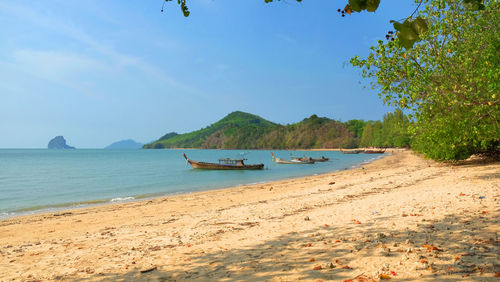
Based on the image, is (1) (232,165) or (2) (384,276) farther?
(1) (232,165)

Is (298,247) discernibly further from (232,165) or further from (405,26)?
(232,165)

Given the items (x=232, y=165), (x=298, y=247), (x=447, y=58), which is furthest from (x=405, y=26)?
(x=232, y=165)

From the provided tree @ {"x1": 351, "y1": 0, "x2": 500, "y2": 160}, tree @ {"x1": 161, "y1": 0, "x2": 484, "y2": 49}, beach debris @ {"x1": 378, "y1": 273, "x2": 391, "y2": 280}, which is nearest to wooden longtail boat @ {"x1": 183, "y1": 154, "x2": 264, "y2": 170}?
tree @ {"x1": 351, "y1": 0, "x2": 500, "y2": 160}

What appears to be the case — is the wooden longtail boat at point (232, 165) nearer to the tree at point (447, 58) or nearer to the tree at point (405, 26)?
the tree at point (447, 58)

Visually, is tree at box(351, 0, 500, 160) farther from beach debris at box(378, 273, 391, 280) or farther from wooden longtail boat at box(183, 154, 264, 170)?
wooden longtail boat at box(183, 154, 264, 170)

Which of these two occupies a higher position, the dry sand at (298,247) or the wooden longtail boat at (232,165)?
the dry sand at (298,247)

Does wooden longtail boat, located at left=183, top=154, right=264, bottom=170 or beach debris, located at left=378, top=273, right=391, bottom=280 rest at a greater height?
beach debris, located at left=378, top=273, right=391, bottom=280

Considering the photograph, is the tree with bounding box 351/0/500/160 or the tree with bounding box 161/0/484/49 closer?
the tree with bounding box 161/0/484/49

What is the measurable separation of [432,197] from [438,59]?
4540 millimetres

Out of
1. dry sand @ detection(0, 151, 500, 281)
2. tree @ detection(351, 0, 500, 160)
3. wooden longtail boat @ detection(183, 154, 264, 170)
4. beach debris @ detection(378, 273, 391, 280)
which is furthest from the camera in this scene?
wooden longtail boat @ detection(183, 154, 264, 170)

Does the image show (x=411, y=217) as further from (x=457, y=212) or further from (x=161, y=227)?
(x=161, y=227)

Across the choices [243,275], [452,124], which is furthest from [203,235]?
[452,124]

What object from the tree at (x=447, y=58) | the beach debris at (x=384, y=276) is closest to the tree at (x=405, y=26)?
the beach debris at (x=384, y=276)

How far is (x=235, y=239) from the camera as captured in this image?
713 cm
